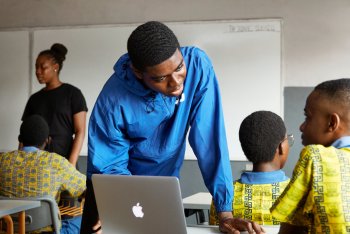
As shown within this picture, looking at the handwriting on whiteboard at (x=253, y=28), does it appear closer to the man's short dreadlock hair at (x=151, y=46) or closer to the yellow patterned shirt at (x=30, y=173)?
the yellow patterned shirt at (x=30, y=173)

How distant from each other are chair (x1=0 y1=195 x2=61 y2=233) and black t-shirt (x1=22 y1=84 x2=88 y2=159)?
1.09m

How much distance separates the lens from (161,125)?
6.05 ft

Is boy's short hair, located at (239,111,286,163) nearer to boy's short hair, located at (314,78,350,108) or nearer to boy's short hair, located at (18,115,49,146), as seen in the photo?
boy's short hair, located at (314,78,350,108)

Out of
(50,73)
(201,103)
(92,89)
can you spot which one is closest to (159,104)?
(201,103)

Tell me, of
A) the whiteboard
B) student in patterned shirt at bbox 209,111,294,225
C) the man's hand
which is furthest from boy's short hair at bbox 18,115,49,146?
the whiteboard

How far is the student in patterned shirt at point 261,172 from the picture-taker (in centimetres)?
215

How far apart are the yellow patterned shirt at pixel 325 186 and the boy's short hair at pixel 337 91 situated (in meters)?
0.20

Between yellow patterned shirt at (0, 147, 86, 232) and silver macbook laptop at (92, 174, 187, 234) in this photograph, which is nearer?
silver macbook laptop at (92, 174, 187, 234)

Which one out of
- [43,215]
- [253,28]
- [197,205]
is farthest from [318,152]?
[253,28]

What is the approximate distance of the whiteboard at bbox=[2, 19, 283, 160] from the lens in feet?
15.0

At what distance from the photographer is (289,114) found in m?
4.56

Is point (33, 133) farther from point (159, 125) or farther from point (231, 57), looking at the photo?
point (231, 57)

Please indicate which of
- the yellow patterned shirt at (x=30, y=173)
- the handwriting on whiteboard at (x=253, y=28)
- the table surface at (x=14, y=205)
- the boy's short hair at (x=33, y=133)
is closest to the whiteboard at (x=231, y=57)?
the handwriting on whiteboard at (x=253, y=28)

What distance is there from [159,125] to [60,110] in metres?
2.14
